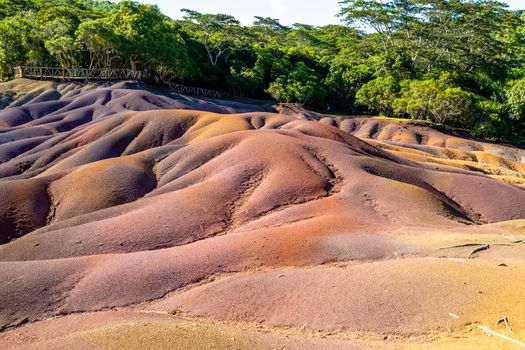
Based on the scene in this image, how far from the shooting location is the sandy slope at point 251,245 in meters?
9.37

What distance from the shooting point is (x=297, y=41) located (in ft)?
347

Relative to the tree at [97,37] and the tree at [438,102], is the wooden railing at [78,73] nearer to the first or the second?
the tree at [97,37]

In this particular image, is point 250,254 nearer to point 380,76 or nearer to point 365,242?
point 365,242

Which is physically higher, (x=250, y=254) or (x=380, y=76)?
(x=380, y=76)

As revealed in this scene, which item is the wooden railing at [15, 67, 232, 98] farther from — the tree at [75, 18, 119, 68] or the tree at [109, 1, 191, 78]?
the tree at [75, 18, 119, 68]

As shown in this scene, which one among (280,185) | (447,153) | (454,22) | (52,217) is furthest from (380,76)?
(52,217)

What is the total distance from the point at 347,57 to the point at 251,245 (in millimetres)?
66195

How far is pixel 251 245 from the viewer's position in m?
14.4

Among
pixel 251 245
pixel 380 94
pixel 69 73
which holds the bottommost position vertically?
pixel 251 245

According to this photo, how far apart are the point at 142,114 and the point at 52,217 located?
1574 centimetres

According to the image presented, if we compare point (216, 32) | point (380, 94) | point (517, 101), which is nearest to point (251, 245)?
point (380, 94)

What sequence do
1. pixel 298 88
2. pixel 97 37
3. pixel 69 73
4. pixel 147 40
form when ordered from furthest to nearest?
pixel 298 88, pixel 69 73, pixel 147 40, pixel 97 37

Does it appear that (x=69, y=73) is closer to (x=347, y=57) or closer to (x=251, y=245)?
(x=347, y=57)

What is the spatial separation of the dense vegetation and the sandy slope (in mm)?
27463
